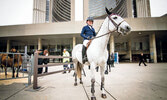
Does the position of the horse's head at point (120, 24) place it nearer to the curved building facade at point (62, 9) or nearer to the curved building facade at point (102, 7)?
the curved building facade at point (102, 7)

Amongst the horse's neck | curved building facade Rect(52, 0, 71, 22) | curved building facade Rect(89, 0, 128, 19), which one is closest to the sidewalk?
the horse's neck

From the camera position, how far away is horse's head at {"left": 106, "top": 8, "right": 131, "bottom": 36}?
5.29ft

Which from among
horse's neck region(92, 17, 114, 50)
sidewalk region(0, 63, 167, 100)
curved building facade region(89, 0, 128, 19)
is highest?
curved building facade region(89, 0, 128, 19)

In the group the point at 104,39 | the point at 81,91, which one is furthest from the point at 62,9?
the point at 81,91

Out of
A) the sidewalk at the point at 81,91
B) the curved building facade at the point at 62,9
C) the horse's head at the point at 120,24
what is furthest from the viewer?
the curved building facade at the point at 62,9

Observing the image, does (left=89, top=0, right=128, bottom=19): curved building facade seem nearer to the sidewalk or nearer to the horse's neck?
the sidewalk

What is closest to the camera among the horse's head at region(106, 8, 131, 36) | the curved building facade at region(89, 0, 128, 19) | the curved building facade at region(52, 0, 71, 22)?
the horse's head at region(106, 8, 131, 36)

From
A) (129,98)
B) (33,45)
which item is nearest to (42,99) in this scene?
(129,98)

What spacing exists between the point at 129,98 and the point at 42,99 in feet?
7.40

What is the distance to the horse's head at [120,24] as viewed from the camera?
161 centimetres

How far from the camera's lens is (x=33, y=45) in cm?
2858

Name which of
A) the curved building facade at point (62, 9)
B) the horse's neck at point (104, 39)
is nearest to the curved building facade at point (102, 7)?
the curved building facade at point (62, 9)

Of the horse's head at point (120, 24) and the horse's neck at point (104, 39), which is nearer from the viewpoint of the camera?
the horse's head at point (120, 24)

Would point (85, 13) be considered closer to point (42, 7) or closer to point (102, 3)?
point (102, 3)
